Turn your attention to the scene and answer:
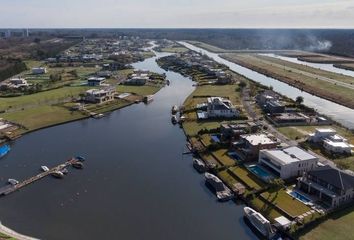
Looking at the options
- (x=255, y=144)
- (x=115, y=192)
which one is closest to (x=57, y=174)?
(x=115, y=192)

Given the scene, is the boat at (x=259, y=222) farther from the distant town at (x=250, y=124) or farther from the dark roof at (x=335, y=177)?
the dark roof at (x=335, y=177)

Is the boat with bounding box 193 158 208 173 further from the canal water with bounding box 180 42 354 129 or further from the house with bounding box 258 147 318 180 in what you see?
the canal water with bounding box 180 42 354 129

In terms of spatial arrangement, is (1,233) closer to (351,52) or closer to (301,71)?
(301,71)

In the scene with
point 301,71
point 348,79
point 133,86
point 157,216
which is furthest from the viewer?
point 301,71

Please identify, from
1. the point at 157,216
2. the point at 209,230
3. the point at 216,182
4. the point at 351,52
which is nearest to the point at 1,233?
the point at 157,216

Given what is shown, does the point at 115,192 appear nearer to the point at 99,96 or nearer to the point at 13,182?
the point at 13,182
